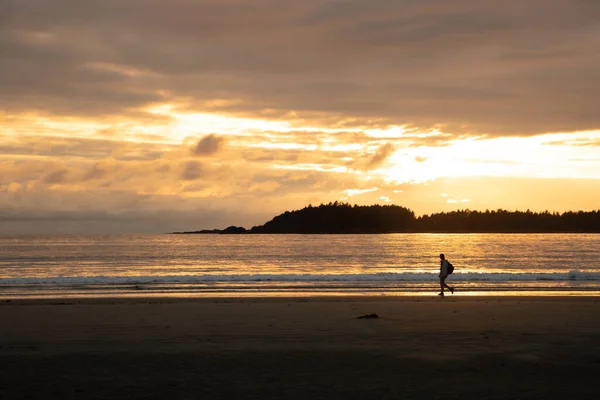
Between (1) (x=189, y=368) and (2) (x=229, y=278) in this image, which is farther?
(2) (x=229, y=278)

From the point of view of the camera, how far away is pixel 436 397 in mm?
10570

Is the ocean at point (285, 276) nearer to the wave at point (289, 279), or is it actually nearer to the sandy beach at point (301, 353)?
the wave at point (289, 279)

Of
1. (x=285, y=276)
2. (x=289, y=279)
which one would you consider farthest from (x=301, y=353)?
(x=285, y=276)

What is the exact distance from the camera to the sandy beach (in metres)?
11.2

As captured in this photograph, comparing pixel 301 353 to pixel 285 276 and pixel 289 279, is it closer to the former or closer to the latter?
pixel 289 279

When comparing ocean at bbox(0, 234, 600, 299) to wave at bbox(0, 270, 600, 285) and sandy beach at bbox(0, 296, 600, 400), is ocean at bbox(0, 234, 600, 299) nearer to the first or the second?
wave at bbox(0, 270, 600, 285)

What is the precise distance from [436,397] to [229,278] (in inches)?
1699

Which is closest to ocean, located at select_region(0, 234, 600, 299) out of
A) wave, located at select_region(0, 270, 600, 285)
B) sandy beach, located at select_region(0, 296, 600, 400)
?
wave, located at select_region(0, 270, 600, 285)

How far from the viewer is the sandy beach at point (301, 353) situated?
11.2m

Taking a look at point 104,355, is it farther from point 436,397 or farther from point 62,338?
point 436,397

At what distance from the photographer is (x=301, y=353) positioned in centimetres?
1461

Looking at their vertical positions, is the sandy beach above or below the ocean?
above

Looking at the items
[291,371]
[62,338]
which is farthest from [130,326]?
[291,371]

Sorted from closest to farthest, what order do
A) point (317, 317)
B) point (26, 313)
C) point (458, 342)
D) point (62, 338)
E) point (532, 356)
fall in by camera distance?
point (532, 356), point (458, 342), point (62, 338), point (317, 317), point (26, 313)
